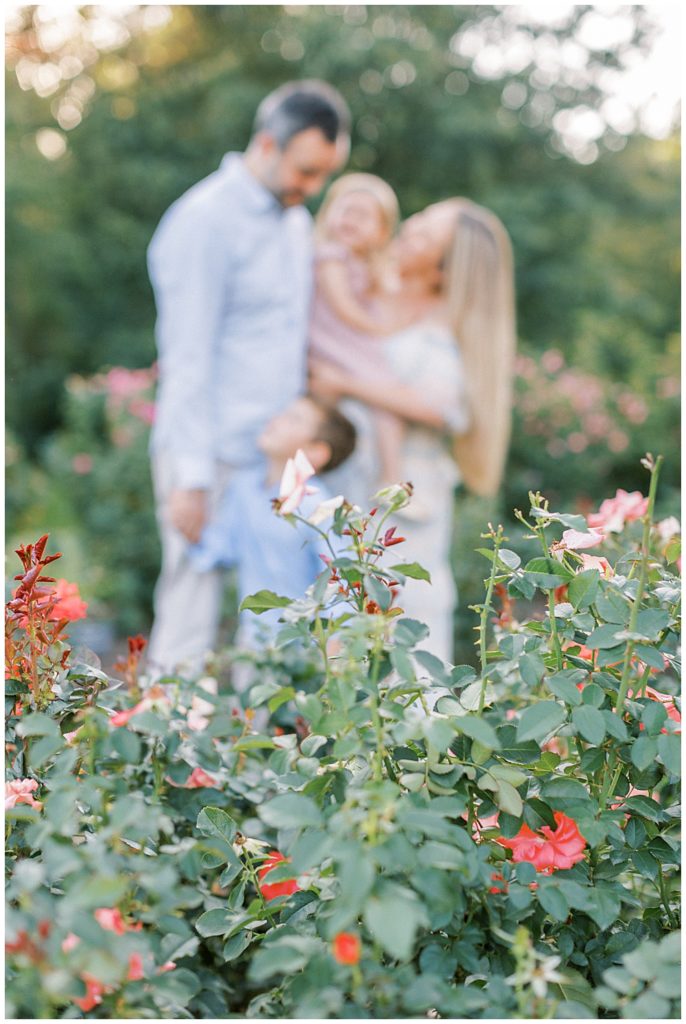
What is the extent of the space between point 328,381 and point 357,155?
871cm

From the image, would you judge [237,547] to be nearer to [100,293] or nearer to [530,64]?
[100,293]

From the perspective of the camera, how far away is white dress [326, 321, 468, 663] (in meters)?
3.34

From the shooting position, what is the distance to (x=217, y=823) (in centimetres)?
111

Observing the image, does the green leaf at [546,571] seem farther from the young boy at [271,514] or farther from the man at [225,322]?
the man at [225,322]

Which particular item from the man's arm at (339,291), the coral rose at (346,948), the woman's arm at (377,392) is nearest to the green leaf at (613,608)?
the coral rose at (346,948)

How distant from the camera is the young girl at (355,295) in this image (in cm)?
338

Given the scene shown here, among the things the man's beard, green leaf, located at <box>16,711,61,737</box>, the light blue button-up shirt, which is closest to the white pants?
the light blue button-up shirt

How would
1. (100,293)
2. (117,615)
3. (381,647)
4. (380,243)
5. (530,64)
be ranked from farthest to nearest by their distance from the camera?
1. (530,64)
2. (100,293)
3. (117,615)
4. (380,243)
5. (381,647)

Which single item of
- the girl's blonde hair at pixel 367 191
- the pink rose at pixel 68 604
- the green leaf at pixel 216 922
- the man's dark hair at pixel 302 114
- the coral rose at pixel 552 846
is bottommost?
the green leaf at pixel 216 922

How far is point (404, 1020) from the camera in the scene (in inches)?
32.2

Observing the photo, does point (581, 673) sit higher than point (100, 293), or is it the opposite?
point (581, 673)

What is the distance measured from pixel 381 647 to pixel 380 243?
114 inches

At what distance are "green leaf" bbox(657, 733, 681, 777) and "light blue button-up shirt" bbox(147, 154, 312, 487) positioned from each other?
2.11m

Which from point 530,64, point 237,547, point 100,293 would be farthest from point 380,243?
point 530,64
